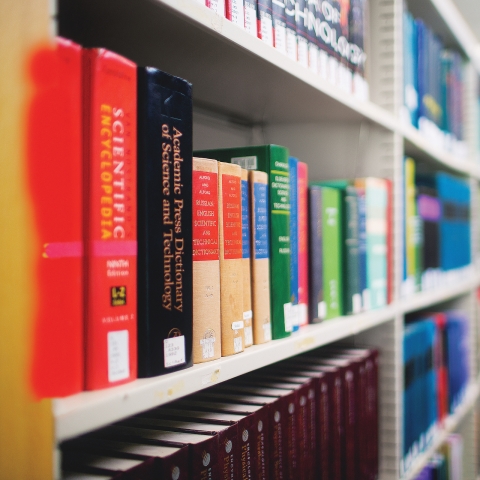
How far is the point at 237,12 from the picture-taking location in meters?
0.80

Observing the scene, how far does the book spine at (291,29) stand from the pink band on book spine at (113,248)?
0.53m

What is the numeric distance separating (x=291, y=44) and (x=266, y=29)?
0.28 ft

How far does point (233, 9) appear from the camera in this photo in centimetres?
79

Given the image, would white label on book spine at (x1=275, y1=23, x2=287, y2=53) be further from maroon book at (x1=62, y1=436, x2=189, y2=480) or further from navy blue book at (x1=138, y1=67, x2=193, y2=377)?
maroon book at (x1=62, y1=436, x2=189, y2=480)

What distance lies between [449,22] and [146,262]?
1.73 metres

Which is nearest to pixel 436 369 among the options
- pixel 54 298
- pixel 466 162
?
pixel 466 162

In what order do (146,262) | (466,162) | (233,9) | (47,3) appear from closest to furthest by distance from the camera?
(47,3) < (146,262) < (233,9) < (466,162)

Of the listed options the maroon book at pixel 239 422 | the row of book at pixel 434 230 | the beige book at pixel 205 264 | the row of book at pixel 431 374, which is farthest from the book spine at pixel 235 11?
the row of book at pixel 431 374

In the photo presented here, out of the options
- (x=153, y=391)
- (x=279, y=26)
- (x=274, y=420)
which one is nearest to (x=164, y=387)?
(x=153, y=391)

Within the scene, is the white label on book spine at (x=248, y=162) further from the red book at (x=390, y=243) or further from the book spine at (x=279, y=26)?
the red book at (x=390, y=243)

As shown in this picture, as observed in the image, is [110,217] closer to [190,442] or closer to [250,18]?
[190,442]

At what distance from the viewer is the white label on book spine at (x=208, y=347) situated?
26.8 inches

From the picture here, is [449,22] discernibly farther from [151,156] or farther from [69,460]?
[69,460]

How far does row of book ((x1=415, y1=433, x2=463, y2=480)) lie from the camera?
163 cm
